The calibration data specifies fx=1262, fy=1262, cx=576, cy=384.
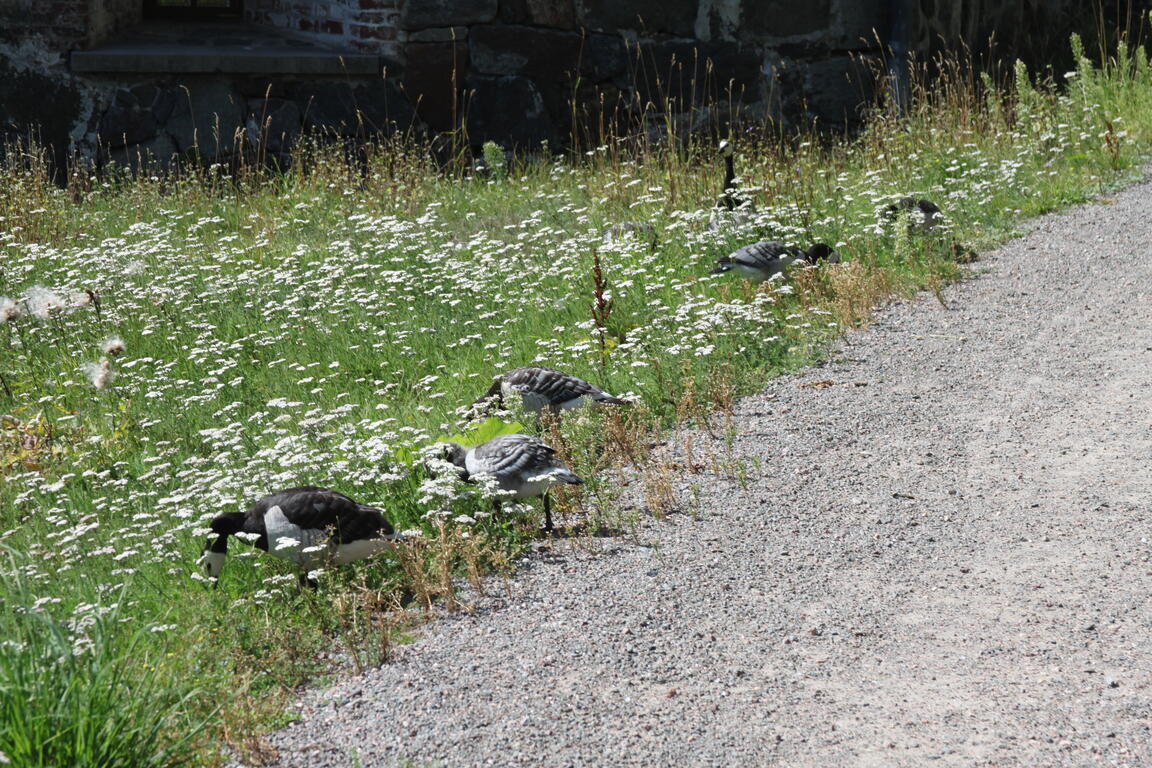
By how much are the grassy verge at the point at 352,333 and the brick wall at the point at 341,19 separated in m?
0.96

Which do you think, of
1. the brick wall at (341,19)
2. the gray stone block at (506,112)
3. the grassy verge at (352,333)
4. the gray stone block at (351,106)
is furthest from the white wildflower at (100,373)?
the gray stone block at (506,112)

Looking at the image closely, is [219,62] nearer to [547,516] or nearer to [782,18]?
[782,18]

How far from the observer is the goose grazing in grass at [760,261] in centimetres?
716

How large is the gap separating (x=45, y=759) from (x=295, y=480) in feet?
6.30

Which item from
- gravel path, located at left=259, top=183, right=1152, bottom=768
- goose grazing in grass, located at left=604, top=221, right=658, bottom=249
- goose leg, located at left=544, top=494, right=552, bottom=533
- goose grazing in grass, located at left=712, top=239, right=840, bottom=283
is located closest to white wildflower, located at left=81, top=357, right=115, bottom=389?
goose leg, located at left=544, top=494, right=552, bottom=533

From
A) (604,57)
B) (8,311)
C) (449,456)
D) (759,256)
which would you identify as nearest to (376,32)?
(604,57)

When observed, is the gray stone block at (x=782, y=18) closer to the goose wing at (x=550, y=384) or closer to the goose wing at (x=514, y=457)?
the goose wing at (x=550, y=384)

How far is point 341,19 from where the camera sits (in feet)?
36.0

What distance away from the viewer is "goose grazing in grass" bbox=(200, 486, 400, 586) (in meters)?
4.23

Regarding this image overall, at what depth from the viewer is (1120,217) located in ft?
26.7

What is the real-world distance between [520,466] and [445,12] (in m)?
7.15

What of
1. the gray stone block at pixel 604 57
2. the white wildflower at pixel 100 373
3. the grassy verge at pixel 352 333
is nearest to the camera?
the grassy verge at pixel 352 333

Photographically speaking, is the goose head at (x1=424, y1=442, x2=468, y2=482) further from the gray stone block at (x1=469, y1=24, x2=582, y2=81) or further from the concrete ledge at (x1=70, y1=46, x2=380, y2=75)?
the gray stone block at (x1=469, y1=24, x2=582, y2=81)

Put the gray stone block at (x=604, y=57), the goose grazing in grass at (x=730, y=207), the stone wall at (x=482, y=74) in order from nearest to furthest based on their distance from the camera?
1. the goose grazing in grass at (x=730, y=207)
2. the stone wall at (x=482, y=74)
3. the gray stone block at (x=604, y=57)
